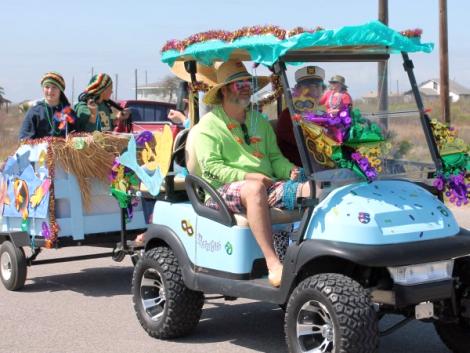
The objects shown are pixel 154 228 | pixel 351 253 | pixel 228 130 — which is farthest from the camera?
pixel 154 228

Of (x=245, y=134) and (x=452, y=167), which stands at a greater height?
(x=245, y=134)

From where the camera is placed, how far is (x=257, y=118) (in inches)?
247

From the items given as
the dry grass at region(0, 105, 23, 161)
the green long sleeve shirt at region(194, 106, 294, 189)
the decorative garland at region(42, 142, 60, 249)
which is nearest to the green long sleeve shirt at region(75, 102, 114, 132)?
the decorative garland at region(42, 142, 60, 249)

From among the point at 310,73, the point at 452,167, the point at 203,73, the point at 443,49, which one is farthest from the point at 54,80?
the point at 443,49

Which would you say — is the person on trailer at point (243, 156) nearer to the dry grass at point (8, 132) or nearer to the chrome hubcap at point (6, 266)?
the chrome hubcap at point (6, 266)

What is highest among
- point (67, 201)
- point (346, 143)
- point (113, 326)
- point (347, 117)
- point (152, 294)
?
point (347, 117)

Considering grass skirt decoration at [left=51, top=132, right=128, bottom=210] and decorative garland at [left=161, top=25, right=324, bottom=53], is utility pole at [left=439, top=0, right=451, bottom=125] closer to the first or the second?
grass skirt decoration at [left=51, top=132, right=128, bottom=210]

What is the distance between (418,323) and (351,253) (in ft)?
6.90

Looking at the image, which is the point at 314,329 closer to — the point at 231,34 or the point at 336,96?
the point at 336,96

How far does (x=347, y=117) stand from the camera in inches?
204

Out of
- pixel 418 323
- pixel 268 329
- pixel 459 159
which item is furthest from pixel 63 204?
pixel 459 159

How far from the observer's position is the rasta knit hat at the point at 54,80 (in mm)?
8508

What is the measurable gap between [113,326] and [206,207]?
142 centimetres

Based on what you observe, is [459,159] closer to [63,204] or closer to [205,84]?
[205,84]
